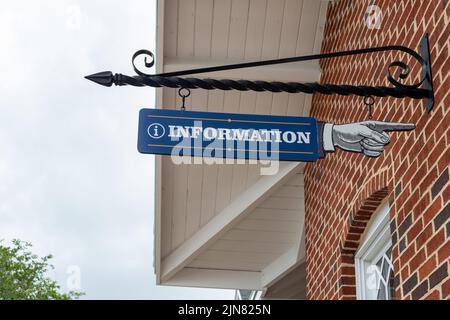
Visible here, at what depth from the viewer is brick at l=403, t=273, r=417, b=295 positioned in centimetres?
416

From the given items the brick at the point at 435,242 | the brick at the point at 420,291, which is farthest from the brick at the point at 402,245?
the brick at the point at 435,242

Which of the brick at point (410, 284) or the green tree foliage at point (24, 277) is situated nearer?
the brick at point (410, 284)

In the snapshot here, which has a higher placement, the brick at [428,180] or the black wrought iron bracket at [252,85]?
the black wrought iron bracket at [252,85]

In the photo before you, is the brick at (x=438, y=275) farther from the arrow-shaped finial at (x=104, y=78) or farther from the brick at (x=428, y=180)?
the arrow-shaped finial at (x=104, y=78)

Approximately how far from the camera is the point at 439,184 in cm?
387

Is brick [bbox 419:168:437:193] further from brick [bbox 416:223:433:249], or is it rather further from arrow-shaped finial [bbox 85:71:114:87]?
arrow-shaped finial [bbox 85:71:114:87]

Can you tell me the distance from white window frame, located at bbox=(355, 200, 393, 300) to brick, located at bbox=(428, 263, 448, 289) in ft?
4.59

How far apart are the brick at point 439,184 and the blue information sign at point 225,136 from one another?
0.64 m

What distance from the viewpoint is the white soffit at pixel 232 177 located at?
6.95m

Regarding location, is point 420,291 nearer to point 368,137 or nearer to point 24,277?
point 368,137

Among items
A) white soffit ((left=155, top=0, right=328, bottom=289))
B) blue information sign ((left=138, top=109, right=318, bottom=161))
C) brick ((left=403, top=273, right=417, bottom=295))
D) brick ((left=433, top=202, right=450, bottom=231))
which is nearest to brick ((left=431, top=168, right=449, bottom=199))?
brick ((left=433, top=202, right=450, bottom=231))

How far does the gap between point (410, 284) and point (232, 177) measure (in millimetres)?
4023
